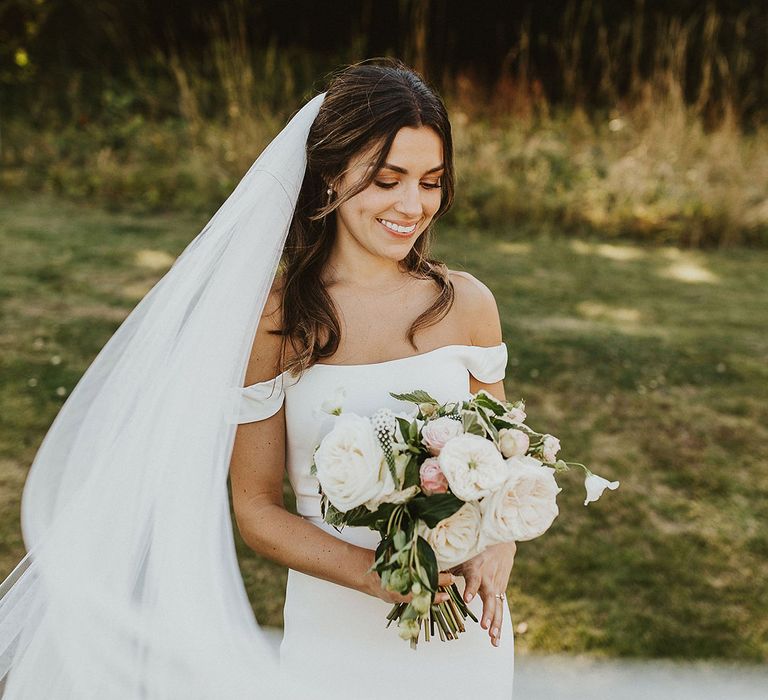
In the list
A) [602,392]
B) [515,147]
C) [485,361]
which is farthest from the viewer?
[515,147]

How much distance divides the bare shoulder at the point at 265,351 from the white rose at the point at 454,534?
56 cm

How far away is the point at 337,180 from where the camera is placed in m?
2.15

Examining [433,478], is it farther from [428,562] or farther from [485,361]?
[485,361]

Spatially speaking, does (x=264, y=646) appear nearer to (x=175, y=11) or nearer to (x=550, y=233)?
(x=550, y=233)

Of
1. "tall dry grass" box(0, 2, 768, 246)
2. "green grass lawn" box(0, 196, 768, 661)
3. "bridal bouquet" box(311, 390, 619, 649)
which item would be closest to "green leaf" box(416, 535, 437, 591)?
"bridal bouquet" box(311, 390, 619, 649)

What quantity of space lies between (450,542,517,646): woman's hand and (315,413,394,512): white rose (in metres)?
0.36

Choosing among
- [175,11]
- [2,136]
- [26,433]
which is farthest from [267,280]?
[175,11]

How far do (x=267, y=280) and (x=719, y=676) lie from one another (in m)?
2.53

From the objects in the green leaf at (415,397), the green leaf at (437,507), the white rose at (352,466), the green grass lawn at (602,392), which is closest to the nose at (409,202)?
the green leaf at (415,397)

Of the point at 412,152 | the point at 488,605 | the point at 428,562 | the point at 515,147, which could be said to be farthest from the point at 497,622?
the point at 515,147

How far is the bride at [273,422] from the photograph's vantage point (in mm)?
1889

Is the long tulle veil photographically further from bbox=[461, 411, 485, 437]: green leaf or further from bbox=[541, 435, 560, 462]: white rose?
bbox=[541, 435, 560, 462]: white rose

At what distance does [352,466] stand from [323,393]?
41 cm

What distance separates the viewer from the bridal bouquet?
1721 mm
